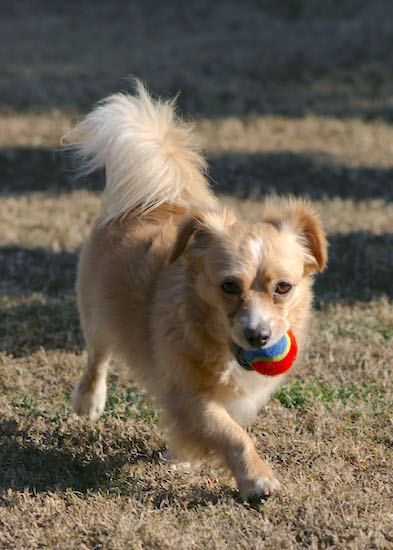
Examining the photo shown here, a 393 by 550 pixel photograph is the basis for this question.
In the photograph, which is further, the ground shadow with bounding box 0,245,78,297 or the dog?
the ground shadow with bounding box 0,245,78,297

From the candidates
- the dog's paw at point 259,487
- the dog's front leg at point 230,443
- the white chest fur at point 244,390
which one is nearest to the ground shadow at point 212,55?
the white chest fur at point 244,390

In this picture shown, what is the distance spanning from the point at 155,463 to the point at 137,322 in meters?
0.70

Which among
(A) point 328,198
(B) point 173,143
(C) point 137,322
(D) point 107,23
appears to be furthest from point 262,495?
(D) point 107,23

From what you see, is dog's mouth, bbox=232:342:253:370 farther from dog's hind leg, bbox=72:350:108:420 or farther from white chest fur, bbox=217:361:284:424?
dog's hind leg, bbox=72:350:108:420

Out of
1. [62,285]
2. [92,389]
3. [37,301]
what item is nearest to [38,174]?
[62,285]

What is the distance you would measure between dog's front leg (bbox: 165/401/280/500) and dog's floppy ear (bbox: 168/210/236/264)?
0.71m

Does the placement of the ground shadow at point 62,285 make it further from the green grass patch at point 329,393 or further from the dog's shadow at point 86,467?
the green grass patch at point 329,393

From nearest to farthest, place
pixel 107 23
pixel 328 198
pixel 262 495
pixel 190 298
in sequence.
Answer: pixel 262 495
pixel 190 298
pixel 328 198
pixel 107 23

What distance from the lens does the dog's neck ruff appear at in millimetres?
3027

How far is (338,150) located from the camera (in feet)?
30.6

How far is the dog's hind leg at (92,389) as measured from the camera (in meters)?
4.01

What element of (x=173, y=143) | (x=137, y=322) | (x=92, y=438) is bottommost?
(x=92, y=438)

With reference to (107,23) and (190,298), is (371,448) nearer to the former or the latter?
(190,298)

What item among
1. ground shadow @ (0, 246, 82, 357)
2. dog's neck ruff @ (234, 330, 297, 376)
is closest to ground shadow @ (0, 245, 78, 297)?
ground shadow @ (0, 246, 82, 357)
